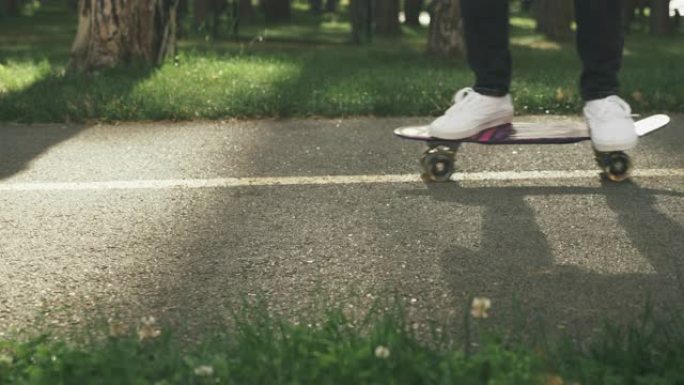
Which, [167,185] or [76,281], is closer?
[76,281]

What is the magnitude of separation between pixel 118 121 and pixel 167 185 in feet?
6.38

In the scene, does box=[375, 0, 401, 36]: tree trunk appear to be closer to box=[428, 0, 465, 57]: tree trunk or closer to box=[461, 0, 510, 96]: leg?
box=[428, 0, 465, 57]: tree trunk

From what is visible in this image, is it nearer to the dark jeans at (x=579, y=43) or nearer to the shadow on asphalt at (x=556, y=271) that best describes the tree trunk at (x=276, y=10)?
the dark jeans at (x=579, y=43)

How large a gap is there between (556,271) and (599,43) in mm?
1424

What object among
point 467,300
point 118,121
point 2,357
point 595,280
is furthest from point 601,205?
point 118,121

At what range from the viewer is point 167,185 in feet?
15.1

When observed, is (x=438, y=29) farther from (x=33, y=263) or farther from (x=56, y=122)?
(x=33, y=263)

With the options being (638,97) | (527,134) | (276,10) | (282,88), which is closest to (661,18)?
(276,10)

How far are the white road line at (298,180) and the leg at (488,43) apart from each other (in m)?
0.32

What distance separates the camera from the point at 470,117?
15.1 feet

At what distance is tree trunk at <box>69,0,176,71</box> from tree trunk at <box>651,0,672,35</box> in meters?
10.3

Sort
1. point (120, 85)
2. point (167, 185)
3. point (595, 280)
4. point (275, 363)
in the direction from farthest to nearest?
point (120, 85) → point (167, 185) → point (595, 280) → point (275, 363)

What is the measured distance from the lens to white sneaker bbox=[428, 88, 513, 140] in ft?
15.1

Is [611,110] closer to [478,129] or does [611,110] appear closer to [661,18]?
[478,129]
